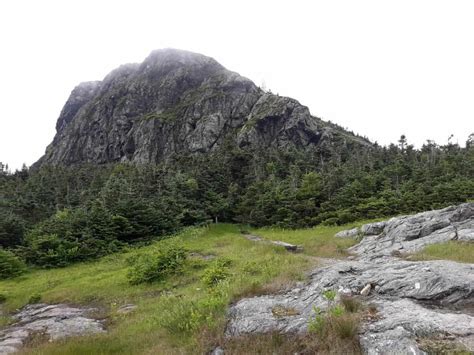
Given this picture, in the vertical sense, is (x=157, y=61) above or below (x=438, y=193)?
above

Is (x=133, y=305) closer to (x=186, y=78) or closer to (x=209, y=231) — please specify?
(x=209, y=231)

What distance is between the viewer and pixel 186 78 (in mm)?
132000

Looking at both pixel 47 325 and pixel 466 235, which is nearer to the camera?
pixel 47 325

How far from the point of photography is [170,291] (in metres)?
17.7

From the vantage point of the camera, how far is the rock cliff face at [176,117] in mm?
98188

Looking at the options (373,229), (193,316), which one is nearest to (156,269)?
(193,316)

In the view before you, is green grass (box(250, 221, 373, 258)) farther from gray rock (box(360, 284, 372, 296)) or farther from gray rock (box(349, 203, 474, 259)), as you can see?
gray rock (box(360, 284, 372, 296))

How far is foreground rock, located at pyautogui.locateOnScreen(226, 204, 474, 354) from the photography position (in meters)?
7.18

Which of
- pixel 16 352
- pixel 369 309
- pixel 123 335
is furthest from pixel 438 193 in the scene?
pixel 16 352

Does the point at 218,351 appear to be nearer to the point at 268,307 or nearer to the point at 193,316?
the point at 193,316

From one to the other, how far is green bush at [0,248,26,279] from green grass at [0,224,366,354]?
97cm

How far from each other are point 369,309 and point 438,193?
113 ft

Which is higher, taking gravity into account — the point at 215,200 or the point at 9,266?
the point at 215,200

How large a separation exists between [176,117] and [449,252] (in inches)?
4174
